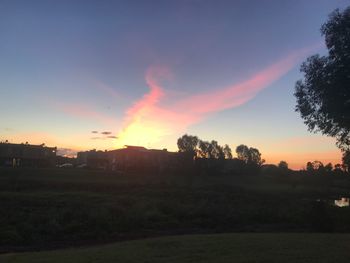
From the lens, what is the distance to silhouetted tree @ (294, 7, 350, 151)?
22.9 meters

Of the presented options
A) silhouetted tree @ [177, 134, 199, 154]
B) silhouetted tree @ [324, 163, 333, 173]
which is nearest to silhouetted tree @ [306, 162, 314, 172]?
silhouetted tree @ [324, 163, 333, 173]

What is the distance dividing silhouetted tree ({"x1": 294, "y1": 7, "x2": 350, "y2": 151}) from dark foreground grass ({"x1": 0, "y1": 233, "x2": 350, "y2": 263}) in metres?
6.66

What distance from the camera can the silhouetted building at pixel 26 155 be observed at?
10562cm

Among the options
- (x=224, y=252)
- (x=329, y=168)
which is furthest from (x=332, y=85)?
(x=329, y=168)

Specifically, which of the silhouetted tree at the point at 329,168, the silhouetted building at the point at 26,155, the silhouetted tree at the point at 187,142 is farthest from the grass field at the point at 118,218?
the silhouetted tree at the point at 187,142

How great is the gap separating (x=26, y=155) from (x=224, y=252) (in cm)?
9957

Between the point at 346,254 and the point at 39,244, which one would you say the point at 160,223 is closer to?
the point at 39,244

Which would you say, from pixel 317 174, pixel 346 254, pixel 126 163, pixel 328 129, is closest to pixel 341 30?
pixel 328 129

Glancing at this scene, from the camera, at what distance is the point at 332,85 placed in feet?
76.5

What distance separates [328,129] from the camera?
2600 cm

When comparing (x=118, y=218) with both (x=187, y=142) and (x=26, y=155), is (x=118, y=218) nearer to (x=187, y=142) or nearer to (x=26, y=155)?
(x=26, y=155)

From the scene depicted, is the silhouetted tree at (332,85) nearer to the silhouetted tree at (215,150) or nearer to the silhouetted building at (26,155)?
the silhouetted building at (26,155)

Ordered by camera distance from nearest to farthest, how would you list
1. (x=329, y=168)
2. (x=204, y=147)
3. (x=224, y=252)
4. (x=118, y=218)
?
(x=224, y=252) < (x=118, y=218) < (x=329, y=168) < (x=204, y=147)

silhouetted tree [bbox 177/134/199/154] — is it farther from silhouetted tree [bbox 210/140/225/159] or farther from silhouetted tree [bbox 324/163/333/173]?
silhouetted tree [bbox 324/163/333/173]
